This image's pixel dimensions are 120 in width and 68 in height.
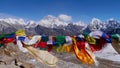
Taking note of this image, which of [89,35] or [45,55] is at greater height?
[89,35]

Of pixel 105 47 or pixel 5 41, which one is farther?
pixel 5 41

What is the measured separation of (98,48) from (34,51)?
3684mm

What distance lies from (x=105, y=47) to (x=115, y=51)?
1.89 ft

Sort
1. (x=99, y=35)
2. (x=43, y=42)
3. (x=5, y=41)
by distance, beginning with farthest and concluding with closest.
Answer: (x=5, y=41)
(x=43, y=42)
(x=99, y=35)

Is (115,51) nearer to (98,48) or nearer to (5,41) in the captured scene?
(98,48)

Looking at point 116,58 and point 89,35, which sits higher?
point 89,35

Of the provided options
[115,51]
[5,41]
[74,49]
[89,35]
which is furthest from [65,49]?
[5,41]

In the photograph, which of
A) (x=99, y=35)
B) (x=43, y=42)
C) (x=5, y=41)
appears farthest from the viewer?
(x=5, y=41)

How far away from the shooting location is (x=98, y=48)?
14539mm

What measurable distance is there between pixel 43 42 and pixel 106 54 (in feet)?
11.4

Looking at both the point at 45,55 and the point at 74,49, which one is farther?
the point at 45,55

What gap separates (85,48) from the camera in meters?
14.4

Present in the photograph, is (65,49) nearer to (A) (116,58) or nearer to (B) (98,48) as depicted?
(B) (98,48)

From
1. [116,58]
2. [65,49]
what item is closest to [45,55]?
[65,49]
